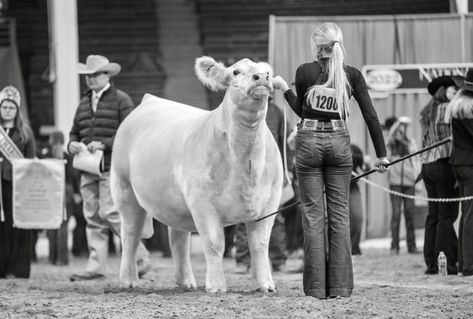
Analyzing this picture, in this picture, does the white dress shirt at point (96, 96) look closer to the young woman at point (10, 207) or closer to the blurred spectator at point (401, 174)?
the young woman at point (10, 207)

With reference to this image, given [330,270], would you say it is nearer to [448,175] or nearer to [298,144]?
[298,144]

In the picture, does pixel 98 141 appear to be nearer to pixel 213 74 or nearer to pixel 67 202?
pixel 213 74

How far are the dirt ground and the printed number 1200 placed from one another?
4.58 feet

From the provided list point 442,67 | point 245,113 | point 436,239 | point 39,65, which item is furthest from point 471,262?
point 39,65

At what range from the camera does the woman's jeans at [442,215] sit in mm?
11414

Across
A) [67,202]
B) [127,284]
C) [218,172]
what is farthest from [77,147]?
[67,202]

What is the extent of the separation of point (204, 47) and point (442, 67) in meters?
5.88

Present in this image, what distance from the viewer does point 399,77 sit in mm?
16078

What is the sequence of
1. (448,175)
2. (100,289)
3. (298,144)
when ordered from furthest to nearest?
1. (448,175)
2. (100,289)
3. (298,144)

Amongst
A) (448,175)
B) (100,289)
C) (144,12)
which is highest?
(144,12)

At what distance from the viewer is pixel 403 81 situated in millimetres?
16078

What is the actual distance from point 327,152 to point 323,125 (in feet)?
0.66

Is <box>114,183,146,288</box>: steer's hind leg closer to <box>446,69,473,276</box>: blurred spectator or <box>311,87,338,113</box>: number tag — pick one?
<box>311,87,338,113</box>: number tag

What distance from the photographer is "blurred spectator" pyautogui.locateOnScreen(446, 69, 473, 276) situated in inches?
419
